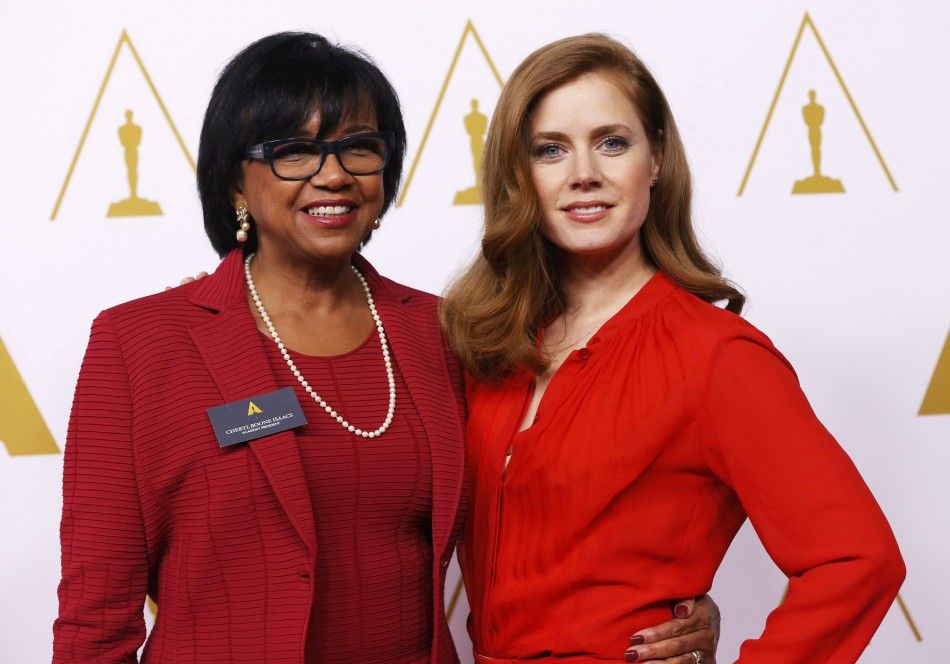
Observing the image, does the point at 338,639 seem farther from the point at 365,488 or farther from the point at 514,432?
the point at 514,432

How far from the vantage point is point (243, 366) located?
5.78 feet

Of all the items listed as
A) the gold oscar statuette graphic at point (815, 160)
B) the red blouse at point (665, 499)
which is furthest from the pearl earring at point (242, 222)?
the gold oscar statuette graphic at point (815, 160)

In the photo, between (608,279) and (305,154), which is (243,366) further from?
(608,279)

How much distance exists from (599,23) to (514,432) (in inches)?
54.8

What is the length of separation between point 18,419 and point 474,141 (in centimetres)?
127

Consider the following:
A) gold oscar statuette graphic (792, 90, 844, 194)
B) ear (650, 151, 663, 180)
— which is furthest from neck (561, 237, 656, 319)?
gold oscar statuette graphic (792, 90, 844, 194)

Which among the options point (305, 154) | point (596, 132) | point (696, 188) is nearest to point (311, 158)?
point (305, 154)

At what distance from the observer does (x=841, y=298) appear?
2.94 metres

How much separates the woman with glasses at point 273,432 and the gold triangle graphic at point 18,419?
3.58ft

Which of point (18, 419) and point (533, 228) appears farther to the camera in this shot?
point (18, 419)

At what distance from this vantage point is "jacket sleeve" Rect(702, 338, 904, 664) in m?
1.63

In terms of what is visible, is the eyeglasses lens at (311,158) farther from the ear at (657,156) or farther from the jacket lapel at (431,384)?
the ear at (657,156)

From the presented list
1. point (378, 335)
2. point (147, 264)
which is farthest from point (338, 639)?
point (147, 264)

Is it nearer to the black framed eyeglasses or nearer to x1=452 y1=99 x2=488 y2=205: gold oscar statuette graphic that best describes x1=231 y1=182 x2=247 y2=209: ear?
the black framed eyeglasses
